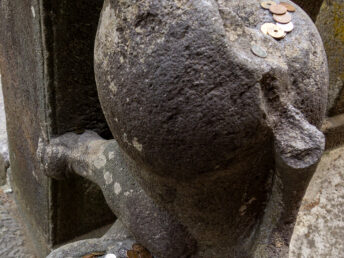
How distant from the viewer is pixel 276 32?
1.79ft

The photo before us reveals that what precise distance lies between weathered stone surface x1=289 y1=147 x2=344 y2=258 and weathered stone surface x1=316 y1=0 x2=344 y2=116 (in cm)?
30

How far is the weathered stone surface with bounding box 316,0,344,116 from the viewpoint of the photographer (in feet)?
4.56

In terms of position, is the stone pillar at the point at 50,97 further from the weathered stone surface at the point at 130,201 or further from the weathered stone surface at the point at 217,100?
the weathered stone surface at the point at 217,100

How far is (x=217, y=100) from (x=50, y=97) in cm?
53

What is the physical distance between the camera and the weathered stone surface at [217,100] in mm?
475

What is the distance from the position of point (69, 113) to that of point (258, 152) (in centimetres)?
53

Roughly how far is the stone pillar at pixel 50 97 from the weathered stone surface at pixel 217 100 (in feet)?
0.92

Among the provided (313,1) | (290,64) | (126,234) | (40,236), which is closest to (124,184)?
(126,234)

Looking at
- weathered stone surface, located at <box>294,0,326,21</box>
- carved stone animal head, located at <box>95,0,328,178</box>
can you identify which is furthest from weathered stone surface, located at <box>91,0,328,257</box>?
A: weathered stone surface, located at <box>294,0,326,21</box>

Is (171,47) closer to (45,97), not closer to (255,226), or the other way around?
(255,226)

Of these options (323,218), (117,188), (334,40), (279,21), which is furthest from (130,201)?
(334,40)

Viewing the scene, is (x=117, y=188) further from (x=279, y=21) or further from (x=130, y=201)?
(x=279, y=21)

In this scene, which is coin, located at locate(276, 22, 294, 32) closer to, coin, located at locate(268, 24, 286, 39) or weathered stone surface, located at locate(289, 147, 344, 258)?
coin, located at locate(268, 24, 286, 39)

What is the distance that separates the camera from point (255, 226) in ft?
2.14
